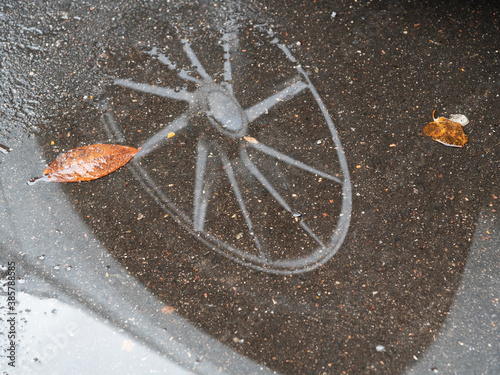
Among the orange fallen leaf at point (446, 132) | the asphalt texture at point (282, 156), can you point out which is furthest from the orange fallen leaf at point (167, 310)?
the orange fallen leaf at point (446, 132)

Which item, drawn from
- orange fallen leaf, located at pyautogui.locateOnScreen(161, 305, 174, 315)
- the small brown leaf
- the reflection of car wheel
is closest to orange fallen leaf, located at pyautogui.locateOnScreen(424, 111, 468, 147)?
the reflection of car wheel

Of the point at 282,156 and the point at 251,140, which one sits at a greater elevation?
the point at 251,140

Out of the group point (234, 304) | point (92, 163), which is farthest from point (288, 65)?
point (234, 304)

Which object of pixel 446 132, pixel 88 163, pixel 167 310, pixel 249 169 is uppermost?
pixel 88 163

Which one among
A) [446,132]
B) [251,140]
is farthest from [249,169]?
[446,132]

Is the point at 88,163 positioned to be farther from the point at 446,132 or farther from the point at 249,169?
the point at 446,132

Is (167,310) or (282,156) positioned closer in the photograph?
(167,310)
